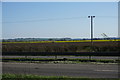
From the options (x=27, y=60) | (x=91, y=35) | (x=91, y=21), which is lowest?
(x=27, y=60)

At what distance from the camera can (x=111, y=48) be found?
2948 centimetres

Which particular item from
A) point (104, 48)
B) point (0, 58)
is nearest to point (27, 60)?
point (0, 58)

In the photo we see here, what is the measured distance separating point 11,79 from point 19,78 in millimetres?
298

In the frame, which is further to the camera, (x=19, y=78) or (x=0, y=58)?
(x=0, y=58)

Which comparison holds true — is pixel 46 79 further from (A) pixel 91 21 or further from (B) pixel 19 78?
Answer: (A) pixel 91 21

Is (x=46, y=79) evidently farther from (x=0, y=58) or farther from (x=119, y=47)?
(x=119, y=47)

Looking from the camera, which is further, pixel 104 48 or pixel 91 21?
pixel 91 21

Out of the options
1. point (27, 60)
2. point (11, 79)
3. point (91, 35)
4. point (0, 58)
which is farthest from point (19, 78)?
point (91, 35)

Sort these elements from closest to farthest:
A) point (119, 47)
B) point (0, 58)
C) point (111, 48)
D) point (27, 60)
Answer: point (27, 60), point (0, 58), point (119, 47), point (111, 48)

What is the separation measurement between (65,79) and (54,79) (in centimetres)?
39

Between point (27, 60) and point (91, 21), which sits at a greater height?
point (91, 21)

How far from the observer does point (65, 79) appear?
25.9ft

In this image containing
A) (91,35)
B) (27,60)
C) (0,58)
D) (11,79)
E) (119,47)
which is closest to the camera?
(11,79)

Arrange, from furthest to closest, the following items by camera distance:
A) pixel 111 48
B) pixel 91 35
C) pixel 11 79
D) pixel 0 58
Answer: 1. pixel 91 35
2. pixel 111 48
3. pixel 0 58
4. pixel 11 79
